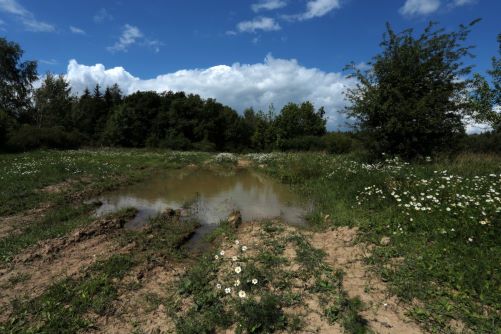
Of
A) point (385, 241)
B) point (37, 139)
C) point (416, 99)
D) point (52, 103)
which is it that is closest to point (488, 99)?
point (416, 99)

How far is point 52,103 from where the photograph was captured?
50344 mm

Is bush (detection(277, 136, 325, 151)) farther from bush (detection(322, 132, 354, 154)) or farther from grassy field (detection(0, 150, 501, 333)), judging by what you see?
grassy field (detection(0, 150, 501, 333))

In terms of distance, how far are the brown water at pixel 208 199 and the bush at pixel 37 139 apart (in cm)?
2069

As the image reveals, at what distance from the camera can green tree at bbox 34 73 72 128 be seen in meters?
46.8

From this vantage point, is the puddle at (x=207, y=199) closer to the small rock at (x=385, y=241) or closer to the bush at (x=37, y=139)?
the small rock at (x=385, y=241)

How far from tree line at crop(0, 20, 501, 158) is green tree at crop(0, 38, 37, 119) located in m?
0.11

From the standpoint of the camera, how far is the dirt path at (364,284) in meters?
4.18

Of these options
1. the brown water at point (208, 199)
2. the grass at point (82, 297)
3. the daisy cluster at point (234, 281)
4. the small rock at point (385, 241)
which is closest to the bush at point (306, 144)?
the brown water at point (208, 199)

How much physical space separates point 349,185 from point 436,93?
22.3 feet

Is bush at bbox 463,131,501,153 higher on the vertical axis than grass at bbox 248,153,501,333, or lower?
higher

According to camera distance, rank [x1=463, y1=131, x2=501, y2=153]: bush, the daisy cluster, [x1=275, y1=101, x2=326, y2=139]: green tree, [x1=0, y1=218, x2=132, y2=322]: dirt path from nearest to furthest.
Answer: the daisy cluster, [x1=0, y1=218, x2=132, y2=322]: dirt path, [x1=463, y1=131, x2=501, y2=153]: bush, [x1=275, y1=101, x2=326, y2=139]: green tree

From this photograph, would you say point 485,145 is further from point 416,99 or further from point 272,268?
point 272,268

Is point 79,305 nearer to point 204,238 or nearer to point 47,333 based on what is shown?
point 47,333

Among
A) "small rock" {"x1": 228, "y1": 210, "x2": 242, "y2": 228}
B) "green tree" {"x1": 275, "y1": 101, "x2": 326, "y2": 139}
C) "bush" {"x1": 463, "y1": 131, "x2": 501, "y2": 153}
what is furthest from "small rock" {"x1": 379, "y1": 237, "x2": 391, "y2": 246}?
"green tree" {"x1": 275, "y1": 101, "x2": 326, "y2": 139}
